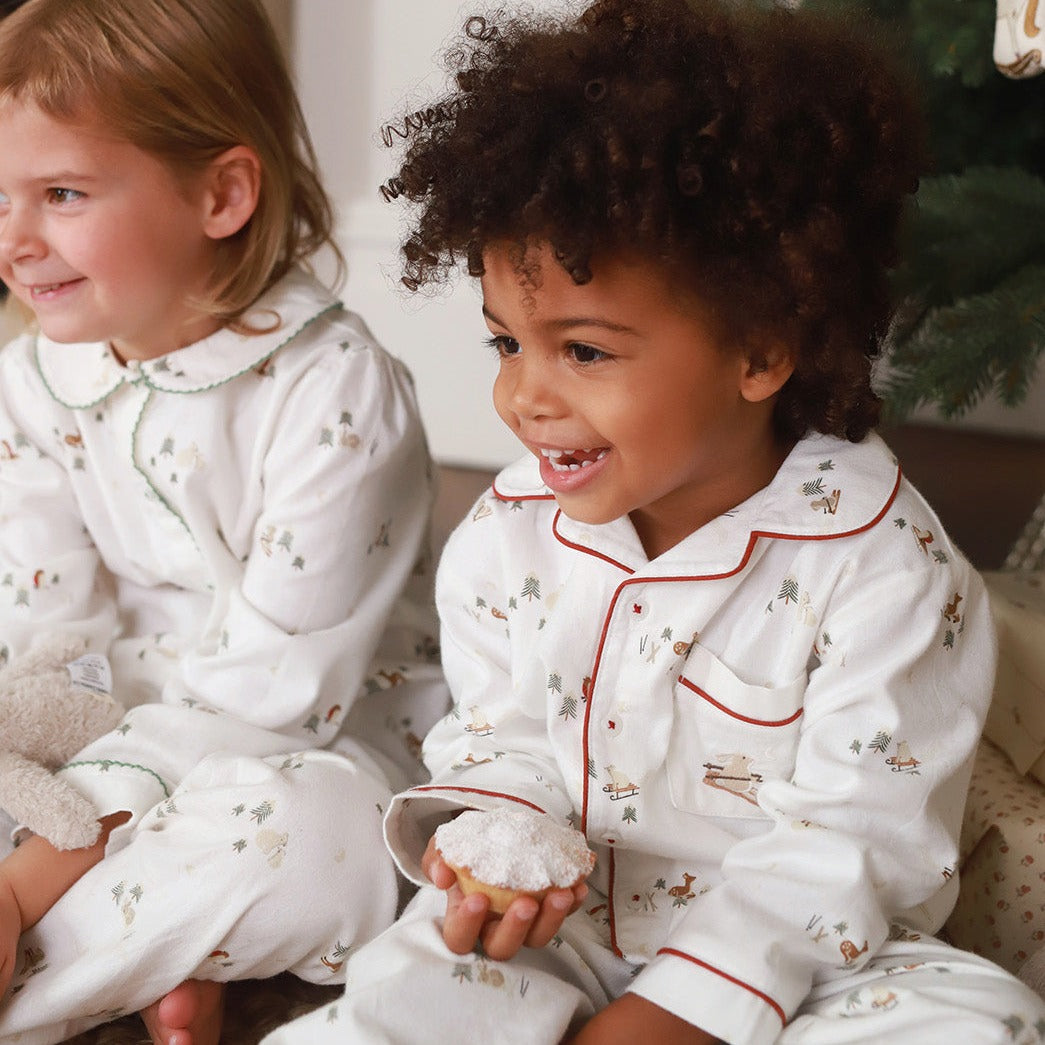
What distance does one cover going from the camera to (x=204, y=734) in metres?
1.18

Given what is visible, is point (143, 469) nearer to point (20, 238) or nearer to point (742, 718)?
point (20, 238)

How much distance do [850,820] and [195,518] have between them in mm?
673

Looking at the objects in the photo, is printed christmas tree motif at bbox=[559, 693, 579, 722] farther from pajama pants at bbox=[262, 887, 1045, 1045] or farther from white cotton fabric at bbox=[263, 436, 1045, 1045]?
pajama pants at bbox=[262, 887, 1045, 1045]

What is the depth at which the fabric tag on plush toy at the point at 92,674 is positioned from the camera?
1.27 m

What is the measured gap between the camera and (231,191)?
1262 mm

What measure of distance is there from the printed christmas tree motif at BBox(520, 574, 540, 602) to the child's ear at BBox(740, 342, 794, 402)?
0.22 metres

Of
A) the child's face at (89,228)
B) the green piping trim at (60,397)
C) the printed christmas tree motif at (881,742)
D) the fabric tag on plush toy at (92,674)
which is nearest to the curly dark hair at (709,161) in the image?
the printed christmas tree motif at (881,742)

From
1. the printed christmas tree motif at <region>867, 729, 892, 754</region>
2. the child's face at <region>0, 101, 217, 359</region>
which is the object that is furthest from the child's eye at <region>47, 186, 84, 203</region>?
the printed christmas tree motif at <region>867, 729, 892, 754</region>

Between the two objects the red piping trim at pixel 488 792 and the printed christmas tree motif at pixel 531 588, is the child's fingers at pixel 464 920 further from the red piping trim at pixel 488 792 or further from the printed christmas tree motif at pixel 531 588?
the printed christmas tree motif at pixel 531 588

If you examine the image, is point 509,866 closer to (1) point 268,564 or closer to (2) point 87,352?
(1) point 268,564

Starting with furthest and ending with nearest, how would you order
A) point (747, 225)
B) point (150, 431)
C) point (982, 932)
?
point (150, 431), point (982, 932), point (747, 225)

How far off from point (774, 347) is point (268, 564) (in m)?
0.53

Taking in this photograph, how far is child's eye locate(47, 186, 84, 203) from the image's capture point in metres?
1.19

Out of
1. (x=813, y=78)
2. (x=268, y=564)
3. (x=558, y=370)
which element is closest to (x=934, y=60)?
(x=813, y=78)
